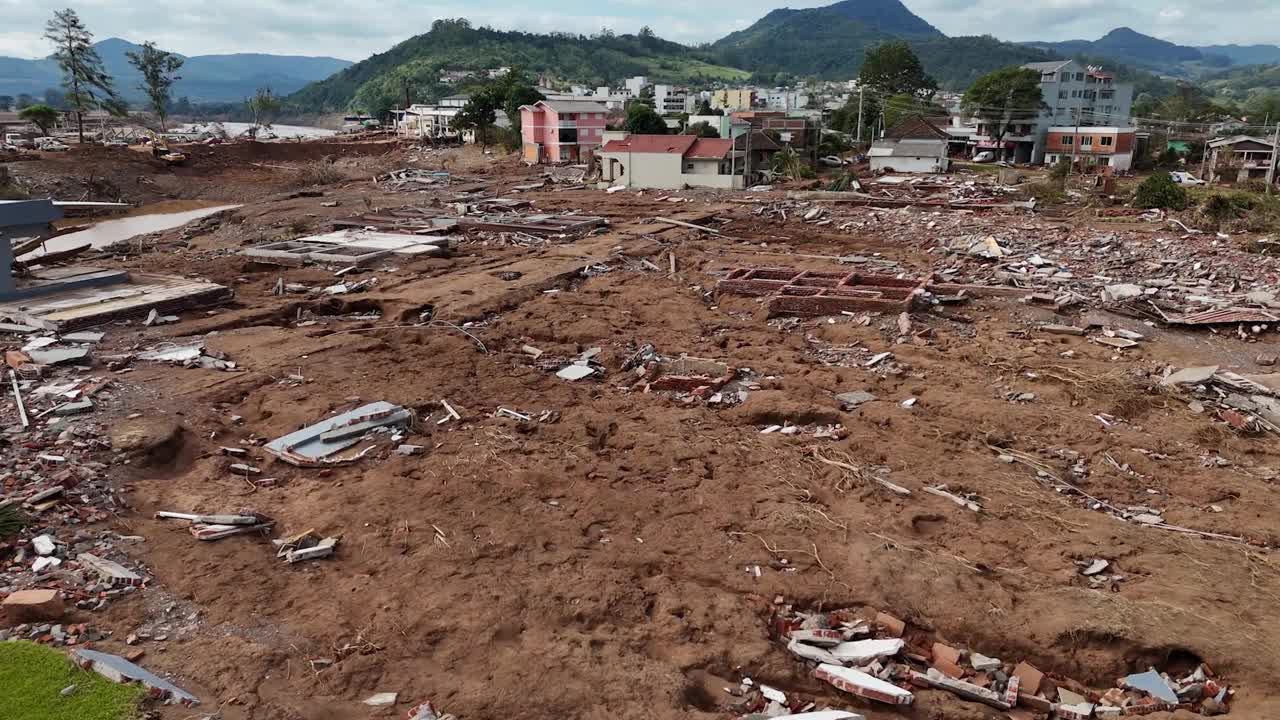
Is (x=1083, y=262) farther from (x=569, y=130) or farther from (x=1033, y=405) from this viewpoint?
(x=569, y=130)

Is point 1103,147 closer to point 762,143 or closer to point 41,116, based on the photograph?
point 762,143

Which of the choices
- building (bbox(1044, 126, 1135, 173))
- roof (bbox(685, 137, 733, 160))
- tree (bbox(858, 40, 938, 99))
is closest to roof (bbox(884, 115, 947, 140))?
building (bbox(1044, 126, 1135, 173))

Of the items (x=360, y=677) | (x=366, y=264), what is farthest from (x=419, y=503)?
(x=366, y=264)

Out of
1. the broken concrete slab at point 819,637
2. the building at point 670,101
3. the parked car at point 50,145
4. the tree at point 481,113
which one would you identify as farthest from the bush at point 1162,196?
the building at point 670,101

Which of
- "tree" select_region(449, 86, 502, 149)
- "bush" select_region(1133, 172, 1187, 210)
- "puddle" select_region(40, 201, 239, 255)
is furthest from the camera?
"tree" select_region(449, 86, 502, 149)

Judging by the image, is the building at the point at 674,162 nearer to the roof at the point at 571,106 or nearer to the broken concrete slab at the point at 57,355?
the roof at the point at 571,106

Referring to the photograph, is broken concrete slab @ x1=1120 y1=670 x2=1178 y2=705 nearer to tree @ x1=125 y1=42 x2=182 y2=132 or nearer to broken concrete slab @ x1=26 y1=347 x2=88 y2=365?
broken concrete slab @ x1=26 y1=347 x2=88 y2=365

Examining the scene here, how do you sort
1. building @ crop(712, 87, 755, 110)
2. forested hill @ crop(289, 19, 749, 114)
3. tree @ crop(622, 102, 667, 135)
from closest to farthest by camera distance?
tree @ crop(622, 102, 667, 135), building @ crop(712, 87, 755, 110), forested hill @ crop(289, 19, 749, 114)

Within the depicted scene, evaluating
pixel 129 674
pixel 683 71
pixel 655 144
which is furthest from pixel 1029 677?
pixel 683 71
